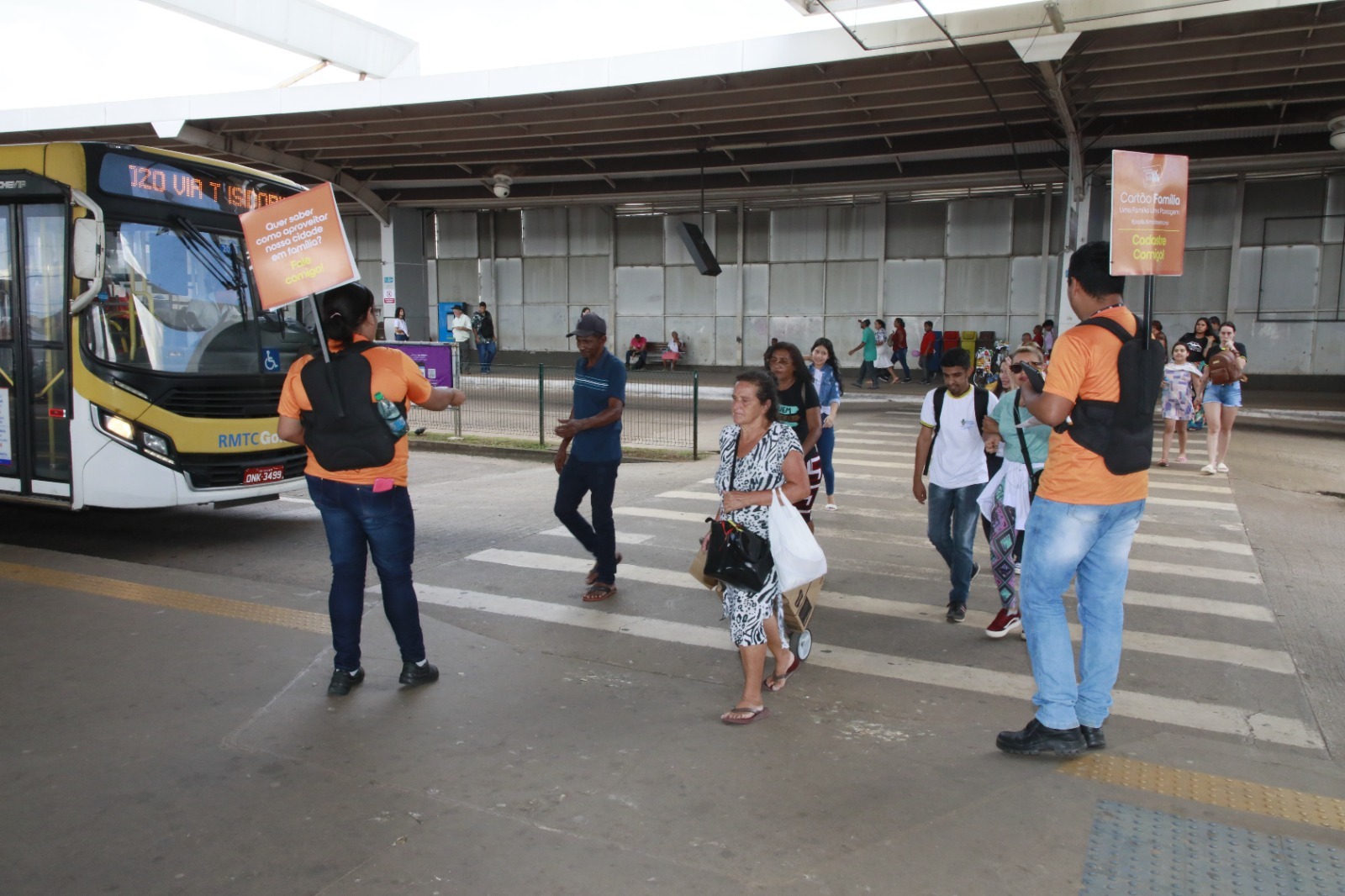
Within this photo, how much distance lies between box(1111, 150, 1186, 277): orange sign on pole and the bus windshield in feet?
22.1

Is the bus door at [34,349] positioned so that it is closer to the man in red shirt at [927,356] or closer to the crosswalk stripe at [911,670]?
the crosswalk stripe at [911,670]

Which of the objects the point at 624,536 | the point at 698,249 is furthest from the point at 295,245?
the point at 698,249

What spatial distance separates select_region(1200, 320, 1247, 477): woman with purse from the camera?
1144 centimetres

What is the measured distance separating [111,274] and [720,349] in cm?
2344

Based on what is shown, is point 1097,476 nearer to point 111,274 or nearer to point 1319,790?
point 1319,790

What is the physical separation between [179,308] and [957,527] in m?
6.19

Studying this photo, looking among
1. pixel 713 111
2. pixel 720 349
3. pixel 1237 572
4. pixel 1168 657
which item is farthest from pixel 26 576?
pixel 720 349

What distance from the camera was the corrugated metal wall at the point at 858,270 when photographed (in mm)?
23125

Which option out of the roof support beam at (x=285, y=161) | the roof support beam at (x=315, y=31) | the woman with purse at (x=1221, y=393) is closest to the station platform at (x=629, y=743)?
the woman with purse at (x=1221, y=393)

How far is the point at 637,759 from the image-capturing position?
160 inches

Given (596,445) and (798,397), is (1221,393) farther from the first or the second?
(596,445)

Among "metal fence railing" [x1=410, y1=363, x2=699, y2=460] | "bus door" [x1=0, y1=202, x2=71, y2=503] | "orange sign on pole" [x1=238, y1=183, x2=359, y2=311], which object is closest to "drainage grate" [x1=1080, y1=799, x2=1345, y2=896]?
"orange sign on pole" [x1=238, y1=183, x2=359, y2=311]

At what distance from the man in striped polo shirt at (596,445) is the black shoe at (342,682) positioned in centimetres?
198

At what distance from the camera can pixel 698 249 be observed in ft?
80.9
